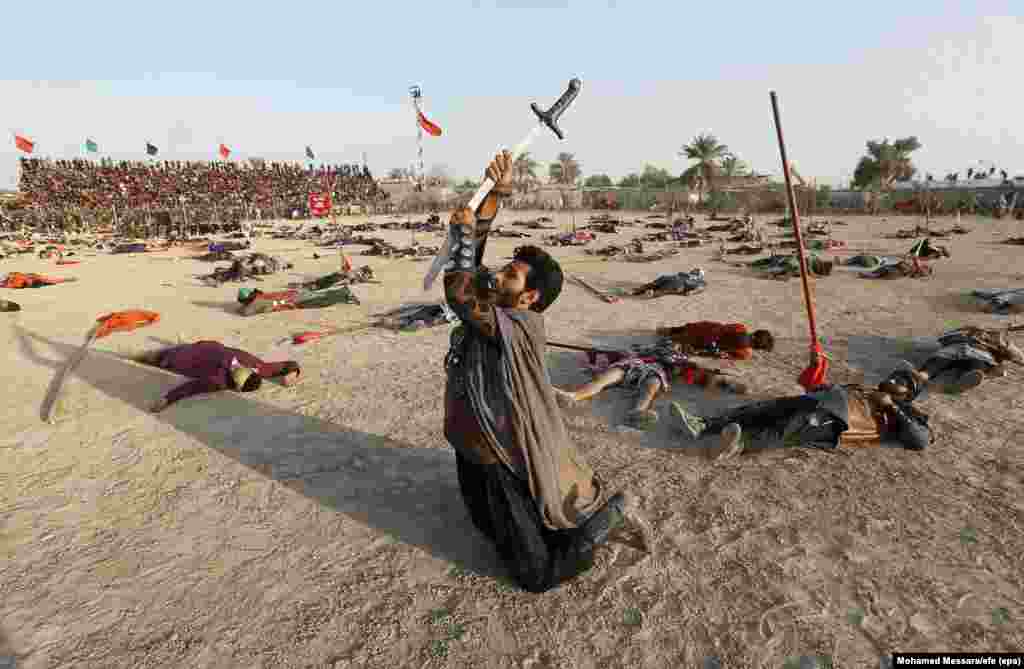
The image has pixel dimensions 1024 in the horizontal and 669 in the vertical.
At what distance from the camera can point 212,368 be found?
5.58 m

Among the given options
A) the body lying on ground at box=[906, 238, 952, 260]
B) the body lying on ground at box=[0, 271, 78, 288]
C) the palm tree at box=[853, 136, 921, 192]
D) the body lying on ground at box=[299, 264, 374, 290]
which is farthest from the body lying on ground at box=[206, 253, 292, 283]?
the palm tree at box=[853, 136, 921, 192]

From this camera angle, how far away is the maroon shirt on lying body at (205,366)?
522 centimetres

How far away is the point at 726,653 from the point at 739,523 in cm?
101

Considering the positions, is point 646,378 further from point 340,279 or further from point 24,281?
point 24,281

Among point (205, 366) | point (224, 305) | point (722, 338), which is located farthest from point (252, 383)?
point (224, 305)

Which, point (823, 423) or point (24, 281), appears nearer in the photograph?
point (823, 423)

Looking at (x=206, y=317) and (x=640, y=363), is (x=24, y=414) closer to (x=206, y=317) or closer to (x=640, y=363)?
(x=206, y=317)

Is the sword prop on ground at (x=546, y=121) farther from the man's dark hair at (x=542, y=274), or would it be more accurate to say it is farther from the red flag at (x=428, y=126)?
the red flag at (x=428, y=126)

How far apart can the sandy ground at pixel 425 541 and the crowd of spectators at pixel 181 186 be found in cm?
3079

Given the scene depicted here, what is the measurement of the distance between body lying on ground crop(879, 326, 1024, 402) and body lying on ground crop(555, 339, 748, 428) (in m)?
1.29

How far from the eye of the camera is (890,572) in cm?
258

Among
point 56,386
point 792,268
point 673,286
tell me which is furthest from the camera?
point 792,268

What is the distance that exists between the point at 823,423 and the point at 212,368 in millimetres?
5984

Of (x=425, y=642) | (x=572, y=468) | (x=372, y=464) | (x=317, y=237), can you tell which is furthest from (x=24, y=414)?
(x=317, y=237)
